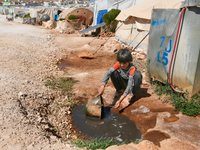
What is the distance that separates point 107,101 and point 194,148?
2.03m

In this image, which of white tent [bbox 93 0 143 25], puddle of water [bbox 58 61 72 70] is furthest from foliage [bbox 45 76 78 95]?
white tent [bbox 93 0 143 25]

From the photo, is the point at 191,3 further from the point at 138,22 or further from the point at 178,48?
the point at 138,22

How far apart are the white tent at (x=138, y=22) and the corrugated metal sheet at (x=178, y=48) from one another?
3.53 m

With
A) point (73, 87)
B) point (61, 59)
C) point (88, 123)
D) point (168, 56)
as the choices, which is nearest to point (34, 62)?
point (61, 59)

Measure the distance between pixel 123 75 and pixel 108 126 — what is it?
1001 mm

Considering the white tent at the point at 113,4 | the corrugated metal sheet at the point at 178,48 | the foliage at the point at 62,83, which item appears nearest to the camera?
the corrugated metal sheet at the point at 178,48

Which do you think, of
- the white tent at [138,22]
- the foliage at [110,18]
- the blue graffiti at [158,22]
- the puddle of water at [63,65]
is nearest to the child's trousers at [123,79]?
the blue graffiti at [158,22]

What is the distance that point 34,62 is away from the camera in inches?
263

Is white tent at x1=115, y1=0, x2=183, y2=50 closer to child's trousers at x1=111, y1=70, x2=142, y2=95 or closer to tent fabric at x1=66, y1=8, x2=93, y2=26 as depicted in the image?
child's trousers at x1=111, y1=70, x2=142, y2=95

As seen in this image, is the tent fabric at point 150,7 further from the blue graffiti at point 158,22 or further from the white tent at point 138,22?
the blue graffiti at point 158,22

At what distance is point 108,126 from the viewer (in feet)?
11.4

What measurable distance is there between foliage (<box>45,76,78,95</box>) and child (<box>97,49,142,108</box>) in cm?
122

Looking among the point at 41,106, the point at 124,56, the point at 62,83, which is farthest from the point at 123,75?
the point at 62,83

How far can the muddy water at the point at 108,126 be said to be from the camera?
3.22m
